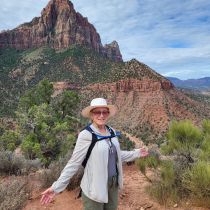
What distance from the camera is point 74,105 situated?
14.8 meters

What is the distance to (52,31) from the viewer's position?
85.8 meters

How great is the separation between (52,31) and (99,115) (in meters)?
99.7

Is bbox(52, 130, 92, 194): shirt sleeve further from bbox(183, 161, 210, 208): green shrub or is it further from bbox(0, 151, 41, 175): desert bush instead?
bbox(0, 151, 41, 175): desert bush

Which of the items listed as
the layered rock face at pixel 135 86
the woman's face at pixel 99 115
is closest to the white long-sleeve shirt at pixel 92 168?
the woman's face at pixel 99 115

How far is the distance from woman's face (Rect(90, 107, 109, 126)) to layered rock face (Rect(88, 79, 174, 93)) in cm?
3396

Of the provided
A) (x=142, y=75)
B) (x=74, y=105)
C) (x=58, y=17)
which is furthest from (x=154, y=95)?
(x=58, y=17)

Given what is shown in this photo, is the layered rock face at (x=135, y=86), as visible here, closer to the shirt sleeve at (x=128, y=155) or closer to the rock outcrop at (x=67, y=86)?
the rock outcrop at (x=67, y=86)

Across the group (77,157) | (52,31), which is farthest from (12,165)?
(52,31)

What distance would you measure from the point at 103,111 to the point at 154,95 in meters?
32.9

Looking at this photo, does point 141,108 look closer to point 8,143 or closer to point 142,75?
point 142,75

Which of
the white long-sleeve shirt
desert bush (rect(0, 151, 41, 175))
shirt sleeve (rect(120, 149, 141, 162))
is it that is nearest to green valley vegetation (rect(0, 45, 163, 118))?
desert bush (rect(0, 151, 41, 175))

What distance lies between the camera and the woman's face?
219 centimetres

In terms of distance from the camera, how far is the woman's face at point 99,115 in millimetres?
2193

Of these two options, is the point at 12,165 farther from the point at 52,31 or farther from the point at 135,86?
the point at 52,31
